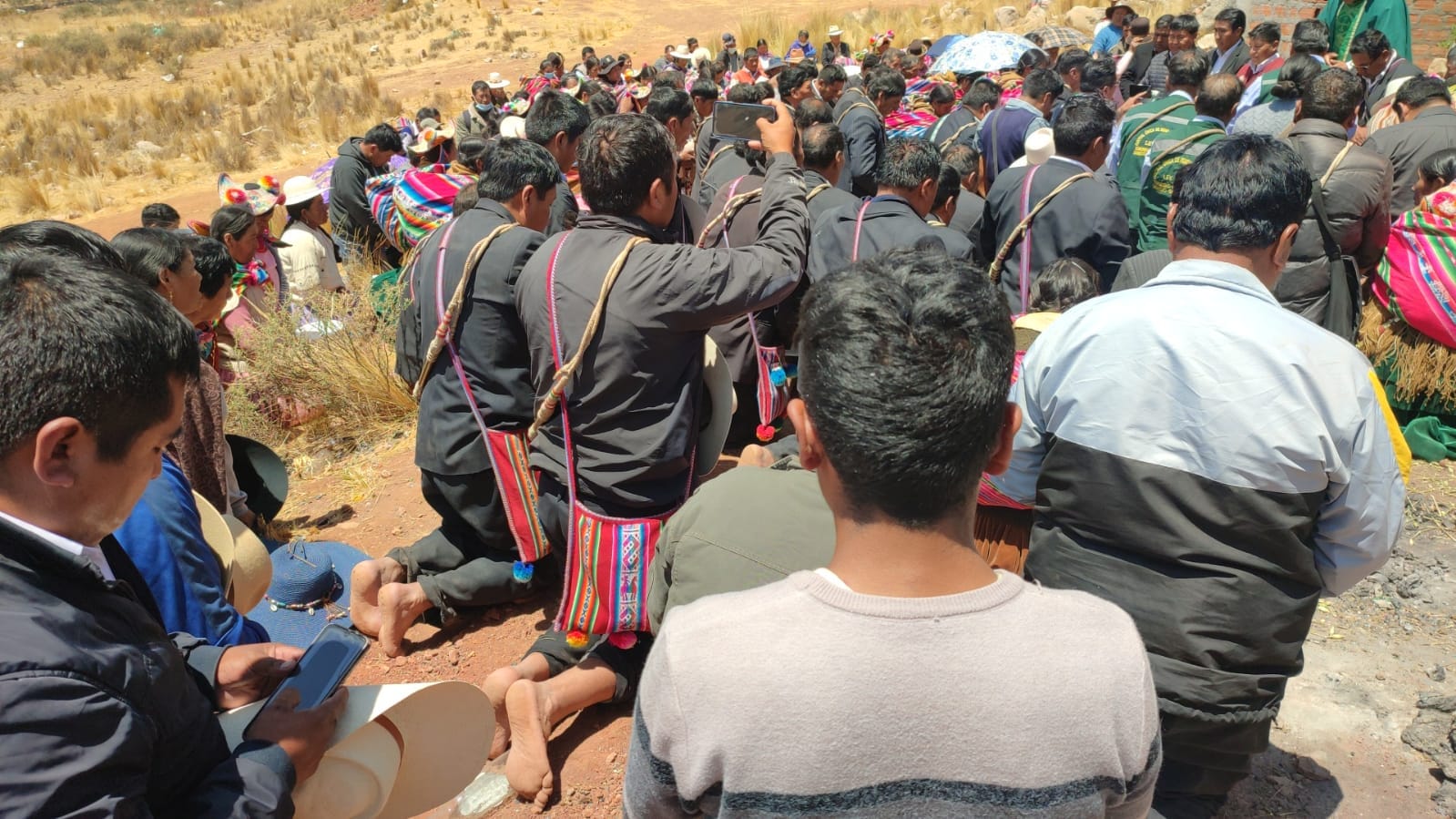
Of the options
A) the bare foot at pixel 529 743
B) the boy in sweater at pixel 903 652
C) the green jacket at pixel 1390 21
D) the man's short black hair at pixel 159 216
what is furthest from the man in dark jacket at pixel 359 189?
the green jacket at pixel 1390 21

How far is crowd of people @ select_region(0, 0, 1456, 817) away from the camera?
1167mm

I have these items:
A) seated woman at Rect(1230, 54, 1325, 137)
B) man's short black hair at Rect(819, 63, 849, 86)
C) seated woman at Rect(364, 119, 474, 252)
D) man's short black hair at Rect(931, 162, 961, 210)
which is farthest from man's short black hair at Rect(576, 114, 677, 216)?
man's short black hair at Rect(819, 63, 849, 86)

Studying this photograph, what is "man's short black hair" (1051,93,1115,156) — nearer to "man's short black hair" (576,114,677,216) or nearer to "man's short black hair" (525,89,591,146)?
"man's short black hair" (525,89,591,146)

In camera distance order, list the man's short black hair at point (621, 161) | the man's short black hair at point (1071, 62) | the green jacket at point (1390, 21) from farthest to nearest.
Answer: the man's short black hair at point (1071, 62) → the green jacket at point (1390, 21) → the man's short black hair at point (621, 161)

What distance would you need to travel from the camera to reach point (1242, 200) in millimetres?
2266

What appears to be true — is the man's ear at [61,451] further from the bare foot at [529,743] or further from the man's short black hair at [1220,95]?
the man's short black hair at [1220,95]

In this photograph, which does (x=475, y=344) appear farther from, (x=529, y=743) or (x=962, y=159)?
(x=962, y=159)

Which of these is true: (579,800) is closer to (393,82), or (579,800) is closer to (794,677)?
(794,677)

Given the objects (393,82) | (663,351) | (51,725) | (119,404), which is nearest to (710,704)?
(51,725)

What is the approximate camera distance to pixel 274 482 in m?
4.54

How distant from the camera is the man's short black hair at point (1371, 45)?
755 centimetres

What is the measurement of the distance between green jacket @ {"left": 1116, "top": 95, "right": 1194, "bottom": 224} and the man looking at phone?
17.9ft

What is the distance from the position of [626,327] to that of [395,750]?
1360 millimetres

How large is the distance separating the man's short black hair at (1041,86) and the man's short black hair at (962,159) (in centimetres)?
152
